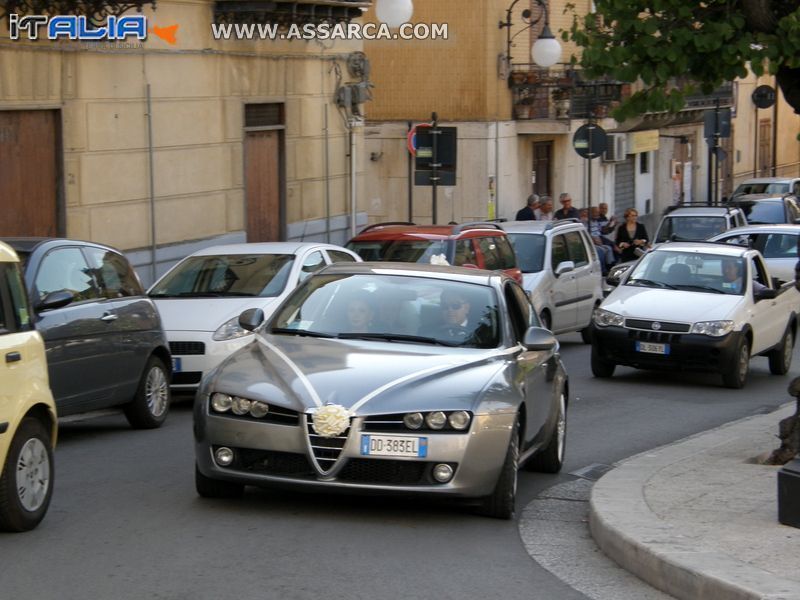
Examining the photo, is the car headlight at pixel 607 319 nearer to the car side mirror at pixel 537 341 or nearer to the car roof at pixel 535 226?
the car roof at pixel 535 226

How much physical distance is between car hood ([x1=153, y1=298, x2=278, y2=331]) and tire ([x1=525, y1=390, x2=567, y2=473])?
174 inches

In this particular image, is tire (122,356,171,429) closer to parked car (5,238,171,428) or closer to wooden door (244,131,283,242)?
parked car (5,238,171,428)

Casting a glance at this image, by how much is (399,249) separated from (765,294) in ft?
15.2

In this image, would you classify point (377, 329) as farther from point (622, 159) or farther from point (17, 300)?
point (622, 159)

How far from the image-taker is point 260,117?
2545cm

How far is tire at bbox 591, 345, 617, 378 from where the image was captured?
17625 millimetres

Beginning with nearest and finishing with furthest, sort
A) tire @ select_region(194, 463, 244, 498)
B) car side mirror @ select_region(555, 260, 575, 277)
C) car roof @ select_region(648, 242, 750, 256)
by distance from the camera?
1. tire @ select_region(194, 463, 244, 498)
2. car roof @ select_region(648, 242, 750, 256)
3. car side mirror @ select_region(555, 260, 575, 277)

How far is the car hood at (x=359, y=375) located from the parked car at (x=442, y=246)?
29.9 feet

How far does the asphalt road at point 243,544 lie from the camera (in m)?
6.95

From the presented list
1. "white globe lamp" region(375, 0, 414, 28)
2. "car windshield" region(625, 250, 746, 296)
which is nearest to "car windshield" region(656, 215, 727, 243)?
"white globe lamp" region(375, 0, 414, 28)

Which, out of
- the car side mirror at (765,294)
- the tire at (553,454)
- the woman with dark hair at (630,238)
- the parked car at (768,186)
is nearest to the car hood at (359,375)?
the tire at (553,454)

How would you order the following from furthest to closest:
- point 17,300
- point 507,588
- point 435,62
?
point 435,62 → point 17,300 → point 507,588

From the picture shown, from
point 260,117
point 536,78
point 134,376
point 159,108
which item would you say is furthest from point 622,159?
point 134,376

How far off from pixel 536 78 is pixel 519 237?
49.8 feet
